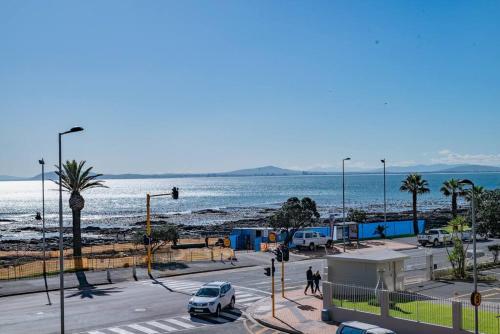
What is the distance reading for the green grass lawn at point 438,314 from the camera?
21781 millimetres

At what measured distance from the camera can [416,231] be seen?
7050 centimetres

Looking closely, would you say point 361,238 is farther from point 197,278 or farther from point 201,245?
point 197,278

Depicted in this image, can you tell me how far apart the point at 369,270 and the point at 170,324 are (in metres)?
10.7

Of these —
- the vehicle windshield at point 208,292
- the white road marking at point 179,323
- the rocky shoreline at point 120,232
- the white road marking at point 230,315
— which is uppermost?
the vehicle windshield at point 208,292

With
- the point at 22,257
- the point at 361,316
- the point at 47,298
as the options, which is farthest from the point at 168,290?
the point at 22,257

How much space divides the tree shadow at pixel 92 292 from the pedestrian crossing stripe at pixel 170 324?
8753mm

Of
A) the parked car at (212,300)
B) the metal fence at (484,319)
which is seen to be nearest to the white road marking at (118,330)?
the parked car at (212,300)

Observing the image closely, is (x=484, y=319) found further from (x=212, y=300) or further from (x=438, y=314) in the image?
(x=212, y=300)

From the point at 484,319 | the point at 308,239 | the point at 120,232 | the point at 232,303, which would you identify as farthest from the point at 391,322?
the point at 120,232

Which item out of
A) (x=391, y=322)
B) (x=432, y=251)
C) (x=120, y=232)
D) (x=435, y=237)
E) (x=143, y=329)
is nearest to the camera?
(x=391, y=322)

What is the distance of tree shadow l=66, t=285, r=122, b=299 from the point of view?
34431 millimetres

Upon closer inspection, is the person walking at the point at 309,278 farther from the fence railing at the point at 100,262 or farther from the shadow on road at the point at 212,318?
the fence railing at the point at 100,262

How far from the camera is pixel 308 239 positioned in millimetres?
54594

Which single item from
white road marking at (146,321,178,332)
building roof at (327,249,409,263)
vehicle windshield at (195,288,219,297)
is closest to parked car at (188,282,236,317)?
vehicle windshield at (195,288,219,297)
